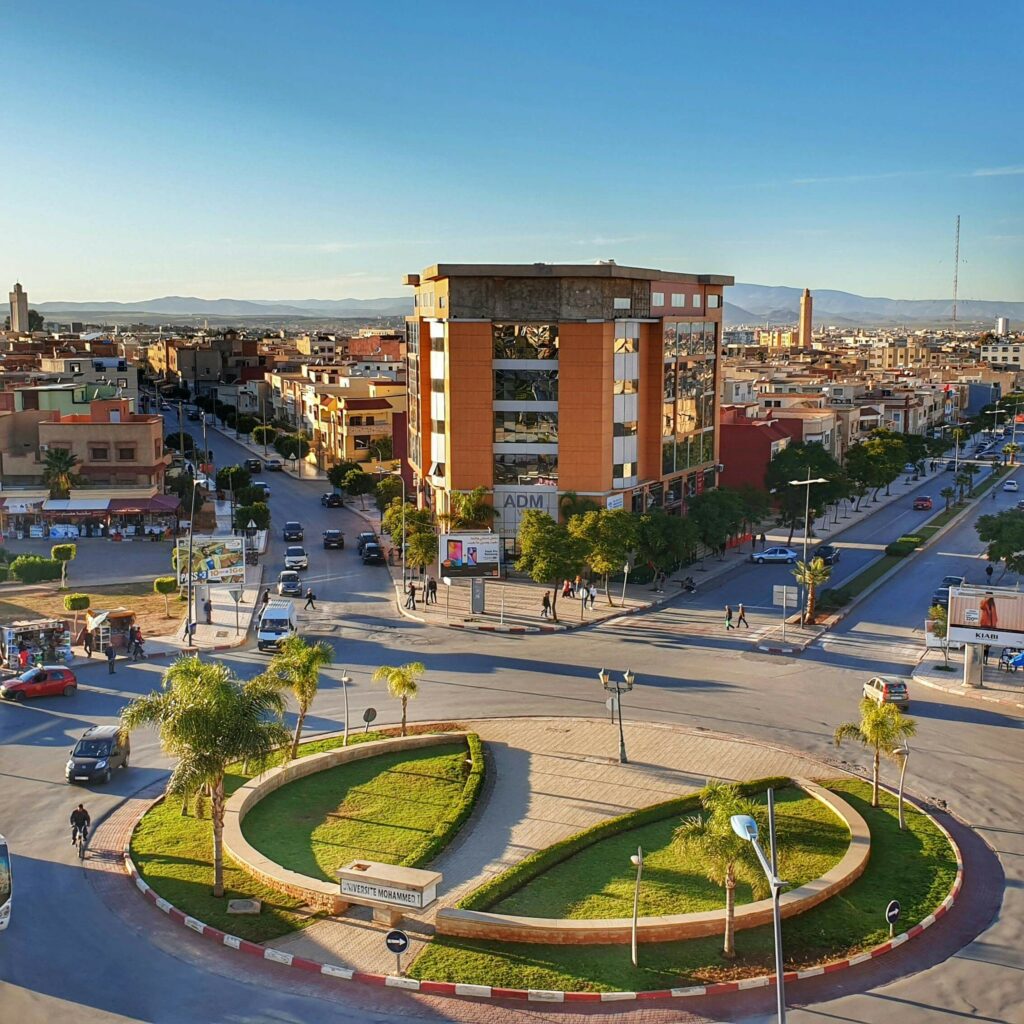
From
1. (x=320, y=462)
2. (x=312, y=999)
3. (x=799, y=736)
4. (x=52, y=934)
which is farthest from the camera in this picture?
(x=320, y=462)

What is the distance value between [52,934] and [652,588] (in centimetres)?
3595

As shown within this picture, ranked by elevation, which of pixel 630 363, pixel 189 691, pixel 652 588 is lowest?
pixel 652 588

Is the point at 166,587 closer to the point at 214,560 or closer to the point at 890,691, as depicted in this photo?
the point at 214,560

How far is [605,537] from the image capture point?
46875 mm

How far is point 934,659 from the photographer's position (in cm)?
4000

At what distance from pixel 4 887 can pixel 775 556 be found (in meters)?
46.4

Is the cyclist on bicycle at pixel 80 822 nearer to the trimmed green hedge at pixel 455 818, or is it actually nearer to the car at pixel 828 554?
the trimmed green hedge at pixel 455 818

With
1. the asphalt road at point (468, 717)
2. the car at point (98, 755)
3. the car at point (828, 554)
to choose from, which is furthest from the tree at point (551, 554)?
the car at point (98, 755)

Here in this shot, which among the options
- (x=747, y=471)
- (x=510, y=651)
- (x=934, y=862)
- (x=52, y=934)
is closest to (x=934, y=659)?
(x=510, y=651)

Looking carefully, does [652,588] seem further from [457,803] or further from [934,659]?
[457,803]

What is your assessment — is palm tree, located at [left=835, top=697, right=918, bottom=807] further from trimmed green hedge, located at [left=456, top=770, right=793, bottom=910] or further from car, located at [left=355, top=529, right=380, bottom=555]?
car, located at [left=355, top=529, right=380, bottom=555]

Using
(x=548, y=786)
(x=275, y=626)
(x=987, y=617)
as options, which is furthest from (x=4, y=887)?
(x=987, y=617)

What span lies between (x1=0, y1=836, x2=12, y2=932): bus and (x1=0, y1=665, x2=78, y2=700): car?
49.6ft

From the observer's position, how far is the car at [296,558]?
56.3 m
